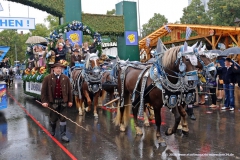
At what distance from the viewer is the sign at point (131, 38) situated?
22.9 metres

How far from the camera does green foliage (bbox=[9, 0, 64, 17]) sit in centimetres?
1896

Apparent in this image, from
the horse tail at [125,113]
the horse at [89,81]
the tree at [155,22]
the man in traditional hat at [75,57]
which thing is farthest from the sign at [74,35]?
the tree at [155,22]

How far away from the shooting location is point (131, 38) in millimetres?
23016

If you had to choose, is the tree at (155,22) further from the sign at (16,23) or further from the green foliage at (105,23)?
the sign at (16,23)

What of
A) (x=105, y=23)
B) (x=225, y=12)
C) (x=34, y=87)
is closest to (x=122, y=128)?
(x=34, y=87)

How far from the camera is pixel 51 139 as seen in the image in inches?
249

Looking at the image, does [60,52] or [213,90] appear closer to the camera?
[213,90]

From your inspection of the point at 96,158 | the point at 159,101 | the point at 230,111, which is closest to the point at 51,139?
the point at 96,158

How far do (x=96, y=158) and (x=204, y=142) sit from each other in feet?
7.65

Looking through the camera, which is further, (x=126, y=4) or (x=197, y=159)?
(x=126, y=4)

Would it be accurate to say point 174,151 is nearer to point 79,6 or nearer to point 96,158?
point 96,158

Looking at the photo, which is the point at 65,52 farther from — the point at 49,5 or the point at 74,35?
the point at 49,5

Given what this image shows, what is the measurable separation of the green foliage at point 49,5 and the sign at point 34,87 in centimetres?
770

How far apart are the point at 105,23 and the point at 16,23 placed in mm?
10249
